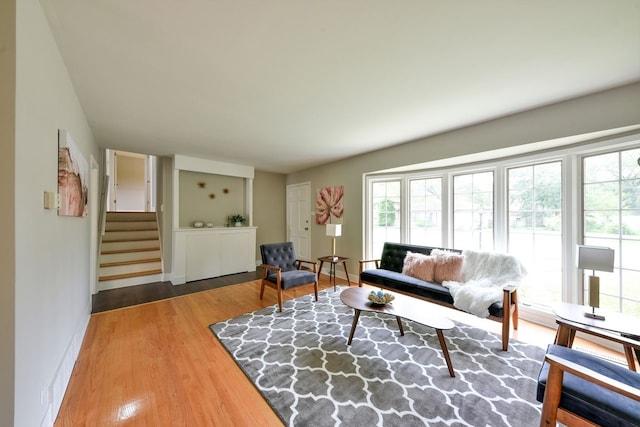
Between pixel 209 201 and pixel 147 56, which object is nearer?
pixel 147 56

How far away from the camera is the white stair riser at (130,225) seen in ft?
16.4

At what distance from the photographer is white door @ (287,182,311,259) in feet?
18.1

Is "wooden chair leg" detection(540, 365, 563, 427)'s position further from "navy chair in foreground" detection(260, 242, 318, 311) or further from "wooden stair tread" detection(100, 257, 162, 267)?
"wooden stair tread" detection(100, 257, 162, 267)

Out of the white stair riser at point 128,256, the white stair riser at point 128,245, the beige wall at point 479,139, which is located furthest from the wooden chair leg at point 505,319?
the white stair riser at point 128,245

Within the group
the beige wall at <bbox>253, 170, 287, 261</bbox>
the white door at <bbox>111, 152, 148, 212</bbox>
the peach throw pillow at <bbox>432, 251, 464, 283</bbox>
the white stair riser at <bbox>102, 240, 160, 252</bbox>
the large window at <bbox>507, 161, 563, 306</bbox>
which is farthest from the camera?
the white door at <bbox>111, 152, 148, 212</bbox>

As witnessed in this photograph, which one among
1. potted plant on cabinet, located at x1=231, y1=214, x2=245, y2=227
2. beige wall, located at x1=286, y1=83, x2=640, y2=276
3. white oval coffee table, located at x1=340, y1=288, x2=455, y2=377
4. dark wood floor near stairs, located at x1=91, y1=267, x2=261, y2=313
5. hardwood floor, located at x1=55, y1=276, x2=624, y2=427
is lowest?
hardwood floor, located at x1=55, y1=276, x2=624, y2=427

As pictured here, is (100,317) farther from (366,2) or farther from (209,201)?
(366,2)

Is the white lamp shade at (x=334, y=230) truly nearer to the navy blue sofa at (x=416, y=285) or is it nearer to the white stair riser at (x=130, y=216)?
the navy blue sofa at (x=416, y=285)

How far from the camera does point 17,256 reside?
0.98m

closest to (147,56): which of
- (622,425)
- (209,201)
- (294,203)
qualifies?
(622,425)

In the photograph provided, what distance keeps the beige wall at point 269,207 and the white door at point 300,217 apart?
20 centimetres

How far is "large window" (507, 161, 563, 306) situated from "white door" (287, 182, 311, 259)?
3.66 m

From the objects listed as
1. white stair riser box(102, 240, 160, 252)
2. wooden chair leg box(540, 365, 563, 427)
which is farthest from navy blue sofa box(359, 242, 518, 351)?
white stair riser box(102, 240, 160, 252)

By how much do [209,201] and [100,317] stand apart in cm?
259
